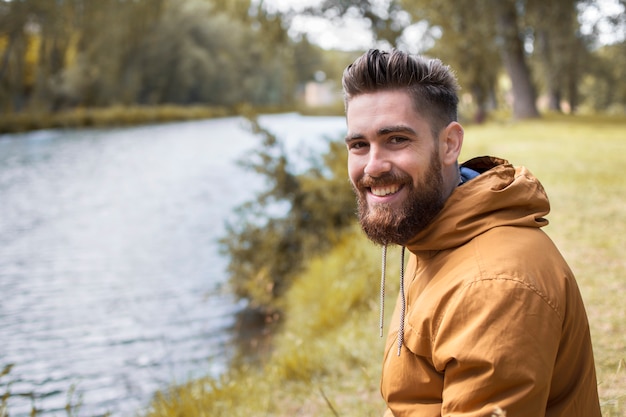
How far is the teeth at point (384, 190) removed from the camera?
1.95 meters

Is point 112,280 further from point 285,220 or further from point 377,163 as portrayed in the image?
point 377,163

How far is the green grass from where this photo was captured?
13.6 ft

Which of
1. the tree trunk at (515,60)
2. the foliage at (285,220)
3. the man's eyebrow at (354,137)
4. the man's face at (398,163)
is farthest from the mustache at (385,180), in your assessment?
the tree trunk at (515,60)

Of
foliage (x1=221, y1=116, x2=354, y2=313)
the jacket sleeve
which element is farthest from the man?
foliage (x1=221, y1=116, x2=354, y2=313)

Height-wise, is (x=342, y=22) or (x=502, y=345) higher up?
(x=342, y=22)

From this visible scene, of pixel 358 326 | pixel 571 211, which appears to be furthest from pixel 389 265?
pixel 571 211

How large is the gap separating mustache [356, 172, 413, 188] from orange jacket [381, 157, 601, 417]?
0.15 meters

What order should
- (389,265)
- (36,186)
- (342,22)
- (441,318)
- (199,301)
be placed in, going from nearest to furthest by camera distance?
(441,318)
(389,265)
(199,301)
(36,186)
(342,22)

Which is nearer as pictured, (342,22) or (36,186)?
(36,186)

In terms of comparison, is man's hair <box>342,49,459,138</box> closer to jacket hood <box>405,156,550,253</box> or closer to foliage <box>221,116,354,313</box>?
jacket hood <box>405,156,550,253</box>

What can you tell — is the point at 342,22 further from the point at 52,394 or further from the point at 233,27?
the point at 233,27

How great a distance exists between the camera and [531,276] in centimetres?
158

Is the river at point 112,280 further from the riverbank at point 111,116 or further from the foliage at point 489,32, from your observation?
the riverbank at point 111,116

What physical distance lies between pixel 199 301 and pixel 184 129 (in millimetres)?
38996
